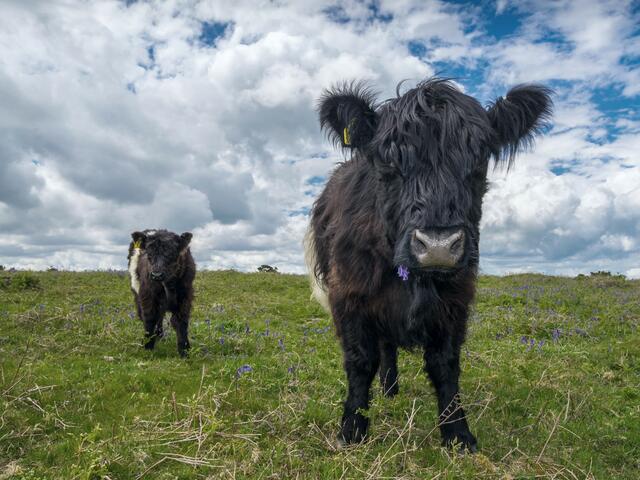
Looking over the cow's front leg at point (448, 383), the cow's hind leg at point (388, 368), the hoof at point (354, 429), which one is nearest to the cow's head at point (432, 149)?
the cow's front leg at point (448, 383)

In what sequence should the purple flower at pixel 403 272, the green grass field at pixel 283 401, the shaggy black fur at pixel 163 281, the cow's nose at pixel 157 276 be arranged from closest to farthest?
the green grass field at pixel 283 401
the purple flower at pixel 403 272
the cow's nose at pixel 157 276
the shaggy black fur at pixel 163 281

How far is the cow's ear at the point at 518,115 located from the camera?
5293 mm

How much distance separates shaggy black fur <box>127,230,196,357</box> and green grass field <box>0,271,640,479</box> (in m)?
0.49

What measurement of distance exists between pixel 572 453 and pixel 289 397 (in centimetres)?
289

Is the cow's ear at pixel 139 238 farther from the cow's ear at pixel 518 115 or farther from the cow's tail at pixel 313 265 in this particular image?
the cow's ear at pixel 518 115

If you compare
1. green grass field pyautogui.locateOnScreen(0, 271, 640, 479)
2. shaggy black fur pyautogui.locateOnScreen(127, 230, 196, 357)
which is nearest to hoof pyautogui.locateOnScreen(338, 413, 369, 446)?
green grass field pyautogui.locateOnScreen(0, 271, 640, 479)

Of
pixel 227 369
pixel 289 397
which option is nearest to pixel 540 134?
pixel 289 397

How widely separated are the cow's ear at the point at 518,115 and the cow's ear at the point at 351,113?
1.22 metres

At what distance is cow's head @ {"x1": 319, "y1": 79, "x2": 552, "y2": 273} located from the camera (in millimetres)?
4113

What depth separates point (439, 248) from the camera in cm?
395

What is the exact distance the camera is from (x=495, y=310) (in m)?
13.5

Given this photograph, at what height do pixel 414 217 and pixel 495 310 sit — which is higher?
pixel 414 217

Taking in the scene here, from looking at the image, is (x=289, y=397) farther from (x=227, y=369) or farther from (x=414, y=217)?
(x=414, y=217)

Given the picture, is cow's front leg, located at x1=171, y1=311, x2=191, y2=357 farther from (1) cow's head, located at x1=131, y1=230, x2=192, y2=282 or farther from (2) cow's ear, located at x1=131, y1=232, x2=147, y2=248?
(2) cow's ear, located at x1=131, y1=232, x2=147, y2=248
